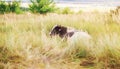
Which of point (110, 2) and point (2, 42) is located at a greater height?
point (110, 2)

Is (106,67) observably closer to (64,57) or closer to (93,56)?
(93,56)

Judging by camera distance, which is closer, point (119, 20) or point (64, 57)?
point (64, 57)

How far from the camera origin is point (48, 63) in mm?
3918

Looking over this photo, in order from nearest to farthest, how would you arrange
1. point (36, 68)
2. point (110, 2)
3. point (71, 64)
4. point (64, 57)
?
point (36, 68) → point (71, 64) → point (64, 57) → point (110, 2)

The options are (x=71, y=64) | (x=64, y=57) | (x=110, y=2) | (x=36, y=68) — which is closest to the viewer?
(x=36, y=68)

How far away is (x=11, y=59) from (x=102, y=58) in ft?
3.68

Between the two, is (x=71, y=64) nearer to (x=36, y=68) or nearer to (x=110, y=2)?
(x=36, y=68)

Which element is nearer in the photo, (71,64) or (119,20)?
(71,64)

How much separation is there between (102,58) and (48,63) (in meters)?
0.67

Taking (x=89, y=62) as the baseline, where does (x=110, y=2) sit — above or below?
above

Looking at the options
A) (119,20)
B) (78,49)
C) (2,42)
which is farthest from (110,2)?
(2,42)

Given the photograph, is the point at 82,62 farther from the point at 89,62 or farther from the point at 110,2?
the point at 110,2

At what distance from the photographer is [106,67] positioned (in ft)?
12.5

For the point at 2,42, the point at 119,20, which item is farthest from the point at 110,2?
the point at 2,42
